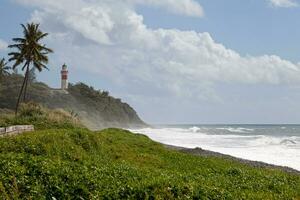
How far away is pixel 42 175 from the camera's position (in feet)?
42.2

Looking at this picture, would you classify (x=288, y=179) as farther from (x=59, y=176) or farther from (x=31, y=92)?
(x=31, y=92)

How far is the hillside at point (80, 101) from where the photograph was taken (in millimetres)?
102519

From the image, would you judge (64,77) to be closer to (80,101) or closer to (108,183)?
(80,101)

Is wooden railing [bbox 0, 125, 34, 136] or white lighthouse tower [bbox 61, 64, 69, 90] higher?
white lighthouse tower [bbox 61, 64, 69, 90]

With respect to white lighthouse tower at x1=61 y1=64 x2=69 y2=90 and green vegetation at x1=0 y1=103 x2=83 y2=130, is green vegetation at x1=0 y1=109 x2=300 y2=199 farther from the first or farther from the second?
white lighthouse tower at x1=61 y1=64 x2=69 y2=90

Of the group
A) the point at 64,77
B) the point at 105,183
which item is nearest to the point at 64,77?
the point at 64,77

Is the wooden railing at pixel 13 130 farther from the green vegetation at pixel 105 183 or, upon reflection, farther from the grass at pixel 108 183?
the grass at pixel 108 183

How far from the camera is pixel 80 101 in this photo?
385ft

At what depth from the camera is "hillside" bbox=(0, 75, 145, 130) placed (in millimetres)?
102519

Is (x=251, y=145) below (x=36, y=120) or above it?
below

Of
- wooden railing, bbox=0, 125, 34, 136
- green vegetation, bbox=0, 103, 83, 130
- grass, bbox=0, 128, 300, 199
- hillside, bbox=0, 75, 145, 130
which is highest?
hillside, bbox=0, 75, 145, 130

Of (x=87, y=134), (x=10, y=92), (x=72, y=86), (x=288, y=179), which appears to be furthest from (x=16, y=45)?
(x=72, y=86)

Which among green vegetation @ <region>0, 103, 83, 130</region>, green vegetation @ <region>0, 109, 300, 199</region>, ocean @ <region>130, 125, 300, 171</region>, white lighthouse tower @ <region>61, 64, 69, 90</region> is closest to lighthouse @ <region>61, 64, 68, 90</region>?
white lighthouse tower @ <region>61, 64, 69, 90</region>

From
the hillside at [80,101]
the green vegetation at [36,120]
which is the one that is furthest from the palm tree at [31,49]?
the hillside at [80,101]
